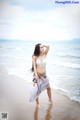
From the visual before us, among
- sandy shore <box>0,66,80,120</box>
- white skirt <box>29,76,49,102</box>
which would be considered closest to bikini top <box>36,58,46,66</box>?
white skirt <box>29,76,49,102</box>

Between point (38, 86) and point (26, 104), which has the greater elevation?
point (38, 86)

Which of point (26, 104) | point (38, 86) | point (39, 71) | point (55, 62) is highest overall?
point (55, 62)

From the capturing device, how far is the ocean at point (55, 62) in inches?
169

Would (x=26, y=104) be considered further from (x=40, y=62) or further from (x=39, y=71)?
(x=40, y=62)

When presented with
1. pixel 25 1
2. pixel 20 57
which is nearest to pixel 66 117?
pixel 20 57

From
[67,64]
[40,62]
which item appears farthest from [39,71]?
[67,64]

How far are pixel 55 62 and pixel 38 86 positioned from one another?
0.37 m

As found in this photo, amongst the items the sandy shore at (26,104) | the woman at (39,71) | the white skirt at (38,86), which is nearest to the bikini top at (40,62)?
the woman at (39,71)

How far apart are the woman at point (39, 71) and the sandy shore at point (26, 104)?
6 centimetres

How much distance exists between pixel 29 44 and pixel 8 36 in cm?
29

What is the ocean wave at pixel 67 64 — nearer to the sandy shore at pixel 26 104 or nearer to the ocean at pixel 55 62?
the ocean at pixel 55 62

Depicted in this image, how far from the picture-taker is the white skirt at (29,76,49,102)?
169 inches

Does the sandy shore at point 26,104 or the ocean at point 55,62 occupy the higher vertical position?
the ocean at point 55,62

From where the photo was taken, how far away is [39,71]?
427cm
